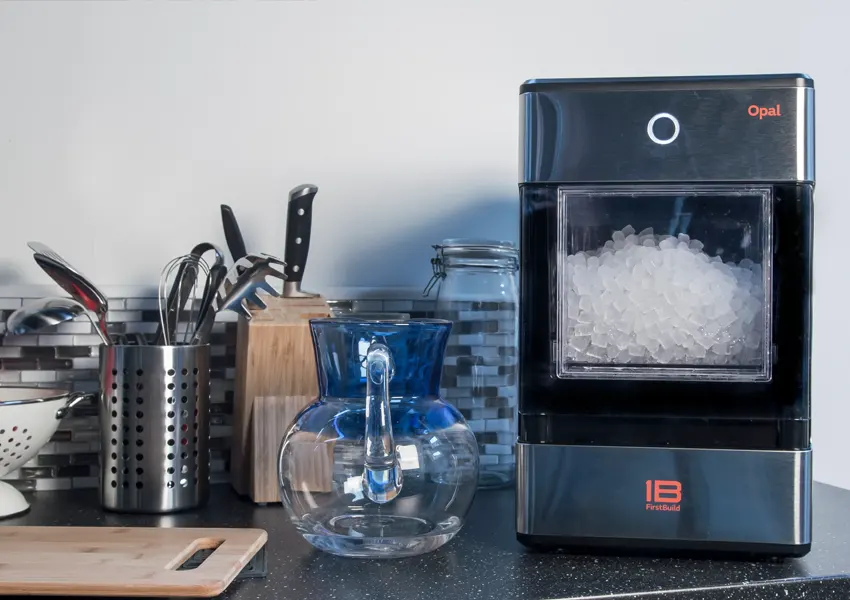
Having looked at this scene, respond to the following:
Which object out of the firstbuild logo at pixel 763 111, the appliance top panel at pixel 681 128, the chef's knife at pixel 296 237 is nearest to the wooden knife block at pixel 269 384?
the chef's knife at pixel 296 237

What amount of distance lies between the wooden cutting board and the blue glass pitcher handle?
0.41 feet

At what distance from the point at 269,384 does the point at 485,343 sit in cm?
27

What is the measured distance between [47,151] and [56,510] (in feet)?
1.48

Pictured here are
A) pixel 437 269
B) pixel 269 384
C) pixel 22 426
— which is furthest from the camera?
pixel 437 269

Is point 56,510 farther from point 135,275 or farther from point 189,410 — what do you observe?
point 135,275

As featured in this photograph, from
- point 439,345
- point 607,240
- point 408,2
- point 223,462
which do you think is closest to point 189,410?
point 223,462

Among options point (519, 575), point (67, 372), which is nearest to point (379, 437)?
point (519, 575)

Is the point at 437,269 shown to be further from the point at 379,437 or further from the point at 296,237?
the point at 379,437

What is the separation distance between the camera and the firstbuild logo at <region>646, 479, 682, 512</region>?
0.79m

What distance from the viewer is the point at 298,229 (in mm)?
1105

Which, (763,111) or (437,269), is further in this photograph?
(437,269)

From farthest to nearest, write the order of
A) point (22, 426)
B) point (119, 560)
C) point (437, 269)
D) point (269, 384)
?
1. point (437, 269)
2. point (269, 384)
3. point (22, 426)
4. point (119, 560)

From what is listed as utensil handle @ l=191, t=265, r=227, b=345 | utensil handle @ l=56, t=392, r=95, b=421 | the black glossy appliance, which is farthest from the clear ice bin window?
utensil handle @ l=56, t=392, r=95, b=421

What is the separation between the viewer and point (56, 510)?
39.8 inches
